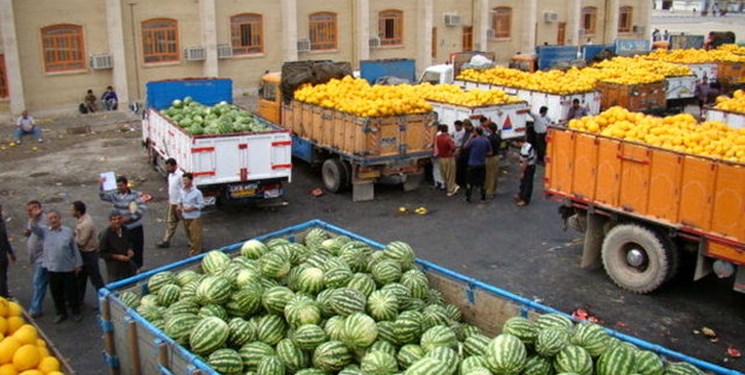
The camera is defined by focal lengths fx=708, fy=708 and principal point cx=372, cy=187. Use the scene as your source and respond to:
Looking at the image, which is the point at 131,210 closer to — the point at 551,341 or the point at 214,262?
the point at 214,262

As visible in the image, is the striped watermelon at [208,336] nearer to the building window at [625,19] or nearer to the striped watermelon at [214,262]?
the striped watermelon at [214,262]

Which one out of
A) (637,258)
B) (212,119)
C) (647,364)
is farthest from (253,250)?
(212,119)

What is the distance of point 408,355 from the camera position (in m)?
5.51

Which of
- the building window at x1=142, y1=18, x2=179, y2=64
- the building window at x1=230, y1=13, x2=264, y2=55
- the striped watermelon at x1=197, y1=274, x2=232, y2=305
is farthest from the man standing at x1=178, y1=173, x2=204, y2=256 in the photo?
the building window at x1=230, y1=13, x2=264, y2=55

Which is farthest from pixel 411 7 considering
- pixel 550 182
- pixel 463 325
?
pixel 463 325

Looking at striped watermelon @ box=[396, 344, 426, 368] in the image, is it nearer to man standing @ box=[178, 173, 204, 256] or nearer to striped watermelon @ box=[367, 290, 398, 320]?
striped watermelon @ box=[367, 290, 398, 320]

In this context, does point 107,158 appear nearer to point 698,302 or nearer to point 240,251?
point 240,251

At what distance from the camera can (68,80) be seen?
2477 cm

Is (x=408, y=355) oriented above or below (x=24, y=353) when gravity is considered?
above

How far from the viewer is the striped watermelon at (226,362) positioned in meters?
5.52

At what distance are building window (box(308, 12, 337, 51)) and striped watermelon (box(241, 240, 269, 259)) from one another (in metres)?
24.2

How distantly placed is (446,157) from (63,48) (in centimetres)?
1599

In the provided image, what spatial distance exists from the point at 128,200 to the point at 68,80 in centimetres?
1644

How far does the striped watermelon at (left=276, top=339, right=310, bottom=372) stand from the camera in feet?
18.4
